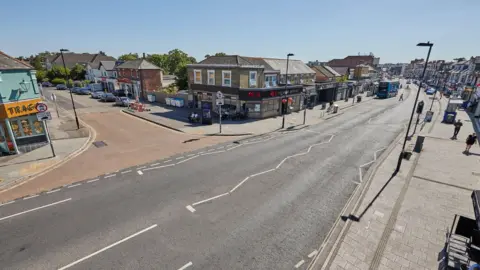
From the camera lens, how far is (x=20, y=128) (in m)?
15.9

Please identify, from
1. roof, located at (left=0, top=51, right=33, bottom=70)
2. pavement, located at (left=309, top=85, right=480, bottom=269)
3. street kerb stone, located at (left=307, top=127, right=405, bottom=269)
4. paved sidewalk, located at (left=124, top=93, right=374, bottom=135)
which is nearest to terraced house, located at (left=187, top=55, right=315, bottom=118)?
paved sidewalk, located at (left=124, top=93, right=374, bottom=135)

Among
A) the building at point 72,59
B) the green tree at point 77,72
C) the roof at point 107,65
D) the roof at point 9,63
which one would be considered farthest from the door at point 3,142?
the building at point 72,59

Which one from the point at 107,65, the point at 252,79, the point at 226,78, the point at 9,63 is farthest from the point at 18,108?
the point at 107,65

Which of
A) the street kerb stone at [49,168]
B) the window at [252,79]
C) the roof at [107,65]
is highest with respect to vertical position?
the roof at [107,65]

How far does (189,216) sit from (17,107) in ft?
51.0

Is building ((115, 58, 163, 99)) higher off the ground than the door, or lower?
higher

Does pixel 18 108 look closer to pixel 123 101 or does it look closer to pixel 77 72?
pixel 123 101

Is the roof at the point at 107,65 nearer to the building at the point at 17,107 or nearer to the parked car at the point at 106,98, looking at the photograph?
the parked car at the point at 106,98

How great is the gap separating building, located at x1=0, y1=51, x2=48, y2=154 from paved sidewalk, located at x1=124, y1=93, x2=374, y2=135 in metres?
10.7

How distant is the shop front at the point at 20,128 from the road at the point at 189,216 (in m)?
8.48

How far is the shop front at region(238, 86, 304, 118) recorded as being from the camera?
26.9 metres

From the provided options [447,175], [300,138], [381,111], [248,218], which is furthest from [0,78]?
[381,111]

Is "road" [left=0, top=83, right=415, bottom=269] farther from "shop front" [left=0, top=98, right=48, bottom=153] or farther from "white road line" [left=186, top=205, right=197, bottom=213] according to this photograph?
"shop front" [left=0, top=98, right=48, bottom=153]

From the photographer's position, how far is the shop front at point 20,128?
14.8 metres
